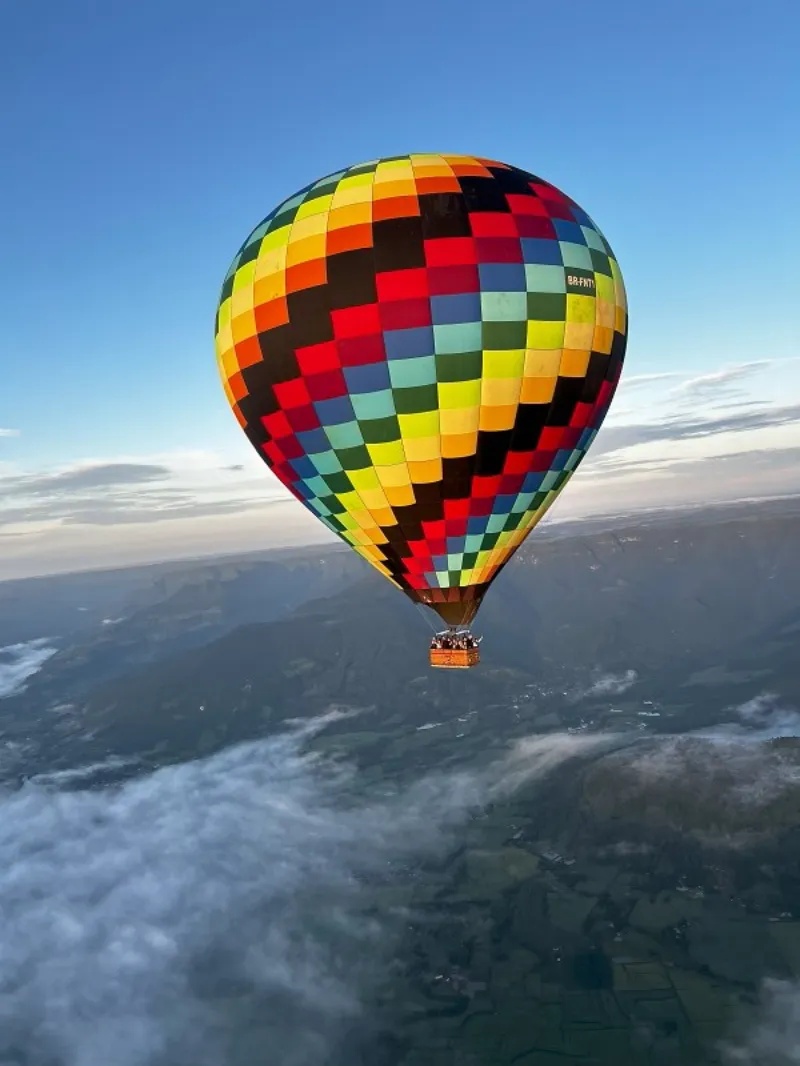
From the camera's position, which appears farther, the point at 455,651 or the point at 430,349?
the point at 455,651

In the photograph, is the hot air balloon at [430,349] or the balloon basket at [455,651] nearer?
the hot air balloon at [430,349]

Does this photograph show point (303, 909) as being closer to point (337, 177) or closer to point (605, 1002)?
point (605, 1002)

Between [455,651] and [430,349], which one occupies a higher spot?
[430,349]

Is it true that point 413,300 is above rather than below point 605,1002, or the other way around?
above

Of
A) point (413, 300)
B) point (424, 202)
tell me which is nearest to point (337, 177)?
point (424, 202)

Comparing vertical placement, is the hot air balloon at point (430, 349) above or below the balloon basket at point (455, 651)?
above
